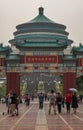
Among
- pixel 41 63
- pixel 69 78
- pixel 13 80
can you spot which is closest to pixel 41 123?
pixel 41 63

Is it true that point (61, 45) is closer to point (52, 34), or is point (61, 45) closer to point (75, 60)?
point (75, 60)

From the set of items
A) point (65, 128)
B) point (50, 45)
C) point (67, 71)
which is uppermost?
point (50, 45)

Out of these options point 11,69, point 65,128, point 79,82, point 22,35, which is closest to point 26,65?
point 11,69

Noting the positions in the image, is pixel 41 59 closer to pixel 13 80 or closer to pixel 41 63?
pixel 41 63

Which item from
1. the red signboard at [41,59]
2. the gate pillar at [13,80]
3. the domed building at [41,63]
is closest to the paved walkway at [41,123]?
the domed building at [41,63]

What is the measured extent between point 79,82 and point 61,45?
1658cm

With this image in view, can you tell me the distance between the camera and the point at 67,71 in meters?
58.2

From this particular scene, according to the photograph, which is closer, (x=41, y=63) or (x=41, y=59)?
(x=41, y=63)

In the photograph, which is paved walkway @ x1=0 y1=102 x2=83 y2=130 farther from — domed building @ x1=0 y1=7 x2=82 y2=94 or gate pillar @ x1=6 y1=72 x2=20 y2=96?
gate pillar @ x1=6 y1=72 x2=20 y2=96

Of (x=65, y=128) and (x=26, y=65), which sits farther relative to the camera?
(x=26, y=65)

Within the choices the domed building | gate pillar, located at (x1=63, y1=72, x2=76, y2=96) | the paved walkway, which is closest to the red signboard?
the domed building

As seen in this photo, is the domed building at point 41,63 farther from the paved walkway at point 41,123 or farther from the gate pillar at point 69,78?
the paved walkway at point 41,123

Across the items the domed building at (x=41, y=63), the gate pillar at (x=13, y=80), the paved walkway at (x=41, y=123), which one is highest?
the domed building at (x=41, y=63)

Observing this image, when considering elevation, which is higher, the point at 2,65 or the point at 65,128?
the point at 2,65
